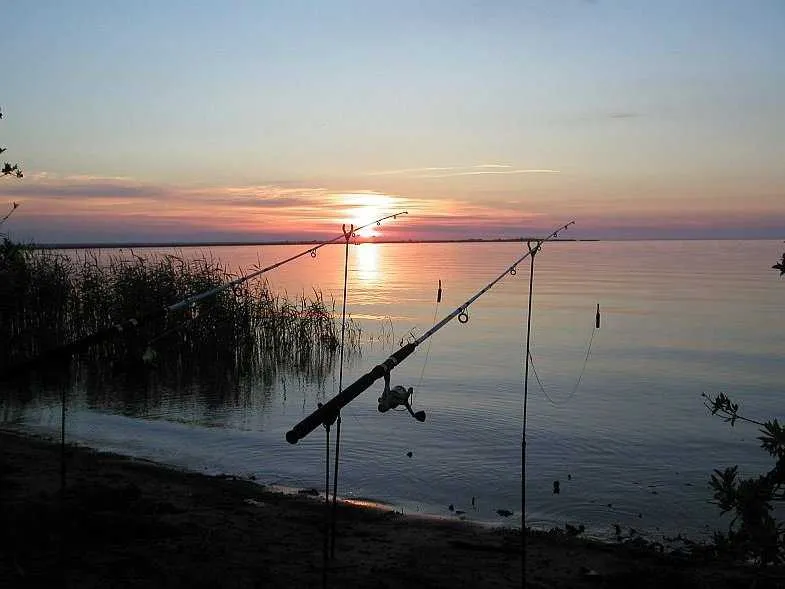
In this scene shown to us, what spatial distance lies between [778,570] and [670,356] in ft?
54.8

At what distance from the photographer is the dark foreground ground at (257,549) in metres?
6.48

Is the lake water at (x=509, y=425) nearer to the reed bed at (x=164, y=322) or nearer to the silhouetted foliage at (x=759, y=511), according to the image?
the reed bed at (x=164, y=322)

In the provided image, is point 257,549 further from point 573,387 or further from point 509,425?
point 573,387

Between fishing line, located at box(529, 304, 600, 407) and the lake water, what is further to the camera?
fishing line, located at box(529, 304, 600, 407)

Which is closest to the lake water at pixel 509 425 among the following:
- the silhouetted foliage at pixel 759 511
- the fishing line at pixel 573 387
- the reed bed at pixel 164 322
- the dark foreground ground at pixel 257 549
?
the fishing line at pixel 573 387

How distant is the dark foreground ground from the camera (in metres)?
6.48

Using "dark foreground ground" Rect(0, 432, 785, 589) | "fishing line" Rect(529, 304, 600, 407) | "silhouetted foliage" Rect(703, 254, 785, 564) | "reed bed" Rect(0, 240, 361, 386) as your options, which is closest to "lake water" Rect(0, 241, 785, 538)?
"fishing line" Rect(529, 304, 600, 407)

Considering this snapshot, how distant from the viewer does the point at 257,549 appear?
24.1 ft

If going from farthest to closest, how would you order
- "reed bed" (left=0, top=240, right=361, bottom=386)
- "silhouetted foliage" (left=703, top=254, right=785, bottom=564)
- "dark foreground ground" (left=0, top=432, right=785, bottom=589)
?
"reed bed" (left=0, top=240, right=361, bottom=386) < "dark foreground ground" (left=0, top=432, right=785, bottom=589) < "silhouetted foliage" (left=703, top=254, right=785, bottom=564)

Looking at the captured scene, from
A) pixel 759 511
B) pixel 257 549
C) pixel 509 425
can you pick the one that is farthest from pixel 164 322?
pixel 759 511

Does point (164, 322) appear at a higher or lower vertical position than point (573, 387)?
higher

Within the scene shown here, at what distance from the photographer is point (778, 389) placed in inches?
731

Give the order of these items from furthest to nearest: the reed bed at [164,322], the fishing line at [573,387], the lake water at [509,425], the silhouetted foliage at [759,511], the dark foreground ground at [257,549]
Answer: the reed bed at [164,322]
the fishing line at [573,387]
the lake water at [509,425]
the dark foreground ground at [257,549]
the silhouetted foliage at [759,511]

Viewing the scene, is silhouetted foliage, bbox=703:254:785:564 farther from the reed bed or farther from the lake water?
the reed bed
